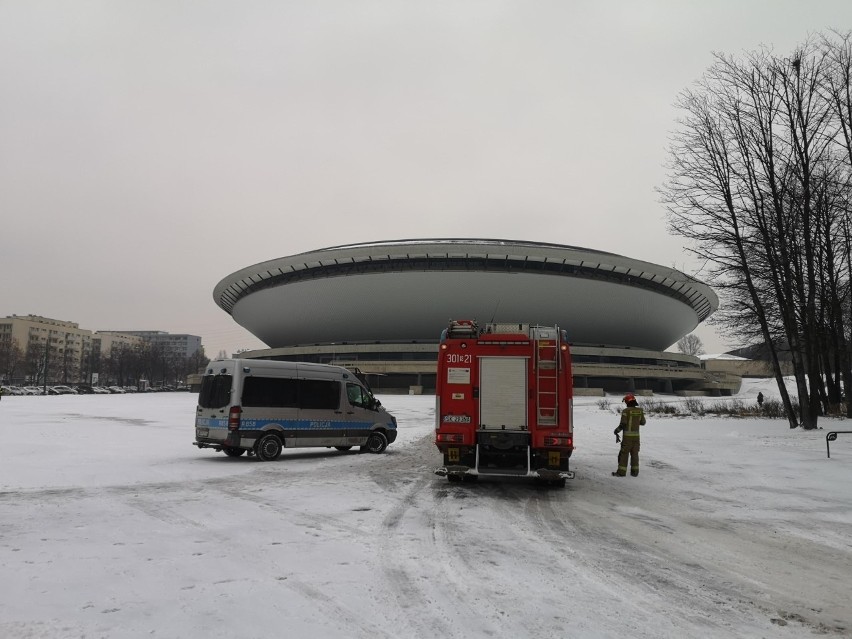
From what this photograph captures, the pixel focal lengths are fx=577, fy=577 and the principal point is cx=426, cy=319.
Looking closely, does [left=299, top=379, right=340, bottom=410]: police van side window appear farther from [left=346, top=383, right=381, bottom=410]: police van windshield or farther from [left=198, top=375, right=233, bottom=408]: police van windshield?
[left=198, top=375, right=233, bottom=408]: police van windshield

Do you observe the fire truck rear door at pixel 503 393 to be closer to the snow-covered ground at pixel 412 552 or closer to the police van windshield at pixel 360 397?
the snow-covered ground at pixel 412 552

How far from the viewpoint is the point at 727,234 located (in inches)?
851

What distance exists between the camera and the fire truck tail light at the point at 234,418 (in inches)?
527

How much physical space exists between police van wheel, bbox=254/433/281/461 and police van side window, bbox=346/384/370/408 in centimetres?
242

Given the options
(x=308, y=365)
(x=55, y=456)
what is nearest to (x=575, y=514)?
(x=308, y=365)

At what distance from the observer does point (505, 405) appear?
1073 cm

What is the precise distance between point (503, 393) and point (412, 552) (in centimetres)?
498

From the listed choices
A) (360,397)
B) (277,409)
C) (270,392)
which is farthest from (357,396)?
(270,392)

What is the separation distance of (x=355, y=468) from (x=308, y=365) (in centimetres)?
335

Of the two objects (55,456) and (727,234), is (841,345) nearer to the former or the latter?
(727,234)

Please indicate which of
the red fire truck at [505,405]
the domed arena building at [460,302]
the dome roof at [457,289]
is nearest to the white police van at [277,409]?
the red fire truck at [505,405]

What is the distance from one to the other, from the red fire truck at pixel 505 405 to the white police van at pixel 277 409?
505cm

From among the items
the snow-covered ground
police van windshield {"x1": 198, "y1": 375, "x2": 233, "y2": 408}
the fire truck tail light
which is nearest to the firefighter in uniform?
the snow-covered ground

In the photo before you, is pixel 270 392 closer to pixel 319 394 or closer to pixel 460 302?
pixel 319 394
